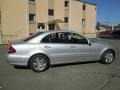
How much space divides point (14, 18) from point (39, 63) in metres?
21.9

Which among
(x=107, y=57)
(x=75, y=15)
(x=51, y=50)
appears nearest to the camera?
(x=51, y=50)

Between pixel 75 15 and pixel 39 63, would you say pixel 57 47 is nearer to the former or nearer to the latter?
pixel 39 63

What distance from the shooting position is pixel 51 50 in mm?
8609

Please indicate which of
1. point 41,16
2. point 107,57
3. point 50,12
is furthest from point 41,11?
point 107,57

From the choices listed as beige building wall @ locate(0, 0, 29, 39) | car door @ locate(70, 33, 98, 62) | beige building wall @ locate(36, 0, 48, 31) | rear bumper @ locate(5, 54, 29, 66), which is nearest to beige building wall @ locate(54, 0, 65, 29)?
beige building wall @ locate(36, 0, 48, 31)

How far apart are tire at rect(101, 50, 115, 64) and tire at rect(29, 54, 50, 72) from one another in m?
2.76

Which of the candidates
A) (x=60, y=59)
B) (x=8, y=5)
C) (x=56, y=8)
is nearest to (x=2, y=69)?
(x=60, y=59)

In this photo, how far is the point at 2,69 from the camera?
8.96 meters

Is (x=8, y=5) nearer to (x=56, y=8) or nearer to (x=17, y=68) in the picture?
(x=56, y=8)

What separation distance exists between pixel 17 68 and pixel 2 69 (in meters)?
0.60

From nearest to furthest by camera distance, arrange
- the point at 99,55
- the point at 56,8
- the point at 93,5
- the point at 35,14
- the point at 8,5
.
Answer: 1. the point at 99,55
2. the point at 8,5
3. the point at 35,14
4. the point at 56,8
5. the point at 93,5

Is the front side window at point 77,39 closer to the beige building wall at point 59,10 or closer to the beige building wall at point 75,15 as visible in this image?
the beige building wall at point 59,10

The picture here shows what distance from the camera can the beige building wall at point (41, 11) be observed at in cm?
3188

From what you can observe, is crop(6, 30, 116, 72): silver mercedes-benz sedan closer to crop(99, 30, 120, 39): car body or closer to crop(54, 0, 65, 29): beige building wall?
crop(54, 0, 65, 29): beige building wall
